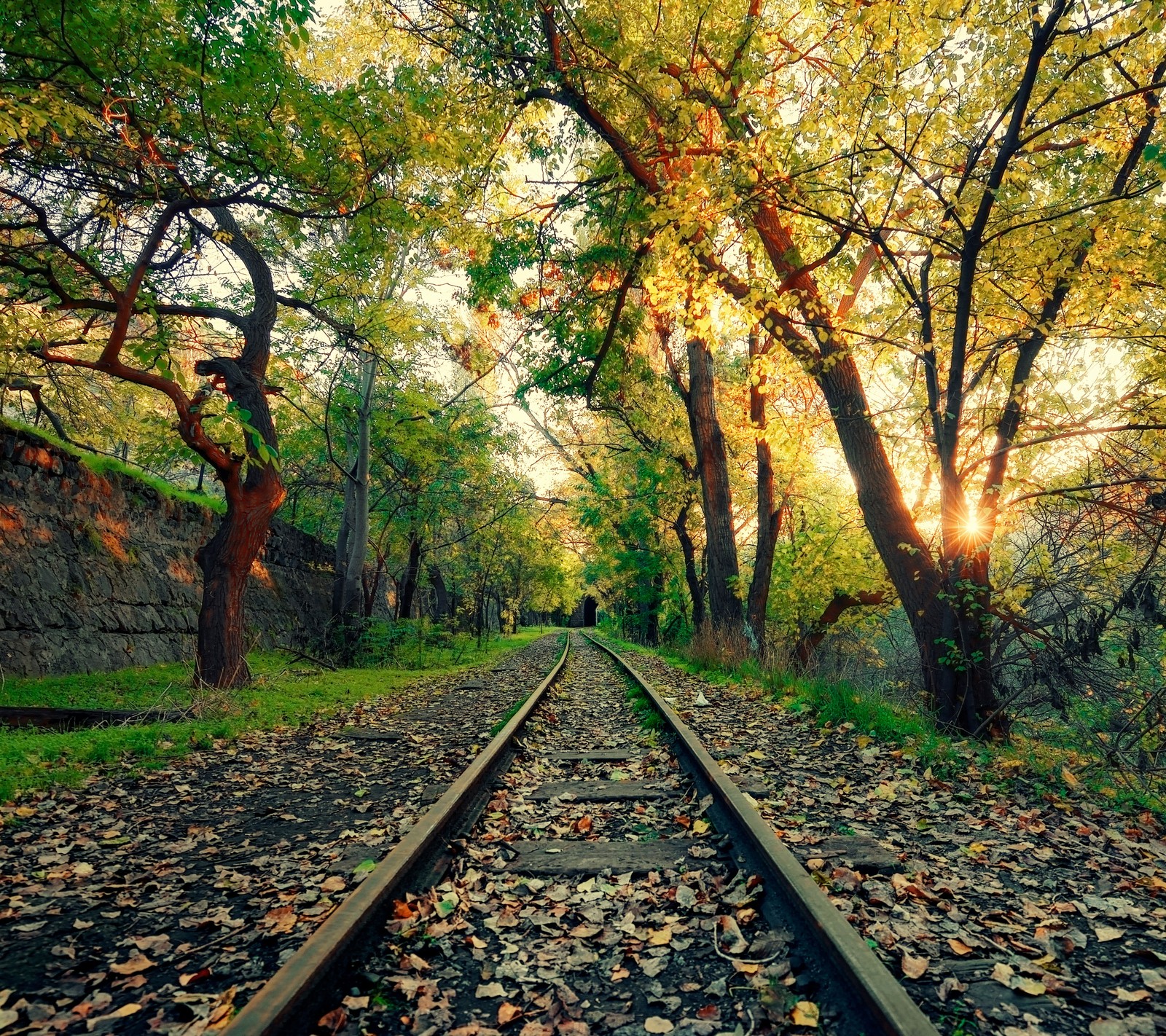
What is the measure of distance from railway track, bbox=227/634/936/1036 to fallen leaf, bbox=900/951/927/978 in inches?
10.2

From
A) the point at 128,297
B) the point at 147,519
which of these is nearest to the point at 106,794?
the point at 128,297

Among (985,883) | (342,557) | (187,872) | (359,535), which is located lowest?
(187,872)

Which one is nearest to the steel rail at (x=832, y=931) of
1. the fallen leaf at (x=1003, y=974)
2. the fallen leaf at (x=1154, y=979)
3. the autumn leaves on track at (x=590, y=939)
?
the autumn leaves on track at (x=590, y=939)

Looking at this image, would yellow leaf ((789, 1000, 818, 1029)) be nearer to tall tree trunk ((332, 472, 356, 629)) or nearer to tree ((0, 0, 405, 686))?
tree ((0, 0, 405, 686))

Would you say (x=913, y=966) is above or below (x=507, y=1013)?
above

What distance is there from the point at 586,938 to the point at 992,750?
4597 mm

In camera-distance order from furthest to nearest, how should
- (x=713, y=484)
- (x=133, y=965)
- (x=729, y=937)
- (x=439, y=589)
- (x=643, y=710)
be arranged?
(x=439, y=589)
(x=713, y=484)
(x=643, y=710)
(x=729, y=937)
(x=133, y=965)

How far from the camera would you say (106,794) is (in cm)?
483

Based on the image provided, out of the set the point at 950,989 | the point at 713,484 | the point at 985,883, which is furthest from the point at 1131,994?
the point at 713,484

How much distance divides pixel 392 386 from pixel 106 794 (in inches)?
469

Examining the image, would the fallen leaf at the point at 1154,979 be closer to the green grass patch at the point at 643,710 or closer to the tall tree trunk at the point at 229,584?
the green grass patch at the point at 643,710

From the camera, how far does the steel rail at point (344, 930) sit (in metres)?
2.00

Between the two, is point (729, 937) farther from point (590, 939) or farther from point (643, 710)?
point (643, 710)

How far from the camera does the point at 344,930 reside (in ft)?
8.21
